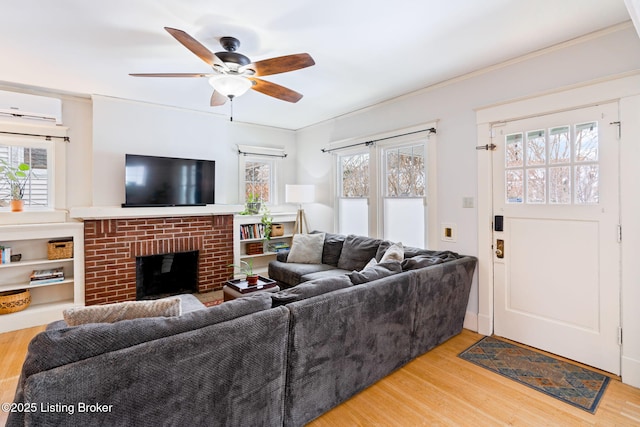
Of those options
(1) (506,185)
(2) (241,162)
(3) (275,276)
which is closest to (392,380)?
(1) (506,185)

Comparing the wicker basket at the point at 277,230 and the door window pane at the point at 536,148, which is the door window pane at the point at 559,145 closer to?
the door window pane at the point at 536,148

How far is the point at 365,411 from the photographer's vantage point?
1.89 metres

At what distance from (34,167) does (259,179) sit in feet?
9.40

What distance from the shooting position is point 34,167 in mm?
3482

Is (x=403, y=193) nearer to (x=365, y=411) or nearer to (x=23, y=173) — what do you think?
(x=365, y=411)

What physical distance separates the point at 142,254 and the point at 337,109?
10.6 ft

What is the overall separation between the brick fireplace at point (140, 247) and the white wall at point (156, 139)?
1.24 feet

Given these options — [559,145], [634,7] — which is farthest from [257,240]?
[634,7]

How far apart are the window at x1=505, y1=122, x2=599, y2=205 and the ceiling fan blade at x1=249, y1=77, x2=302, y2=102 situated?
2029 mm

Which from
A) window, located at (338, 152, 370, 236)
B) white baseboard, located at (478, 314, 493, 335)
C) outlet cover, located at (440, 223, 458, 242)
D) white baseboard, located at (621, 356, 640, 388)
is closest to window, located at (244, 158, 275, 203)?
window, located at (338, 152, 370, 236)

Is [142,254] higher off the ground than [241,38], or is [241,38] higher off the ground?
[241,38]

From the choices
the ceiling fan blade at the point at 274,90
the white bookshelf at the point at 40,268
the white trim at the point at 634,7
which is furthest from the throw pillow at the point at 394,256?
the white bookshelf at the point at 40,268

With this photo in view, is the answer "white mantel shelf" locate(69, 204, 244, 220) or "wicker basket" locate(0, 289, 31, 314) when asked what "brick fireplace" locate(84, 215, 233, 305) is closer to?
"white mantel shelf" locate(69, 204, 244, 220)

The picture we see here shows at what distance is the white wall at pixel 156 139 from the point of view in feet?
12.0
